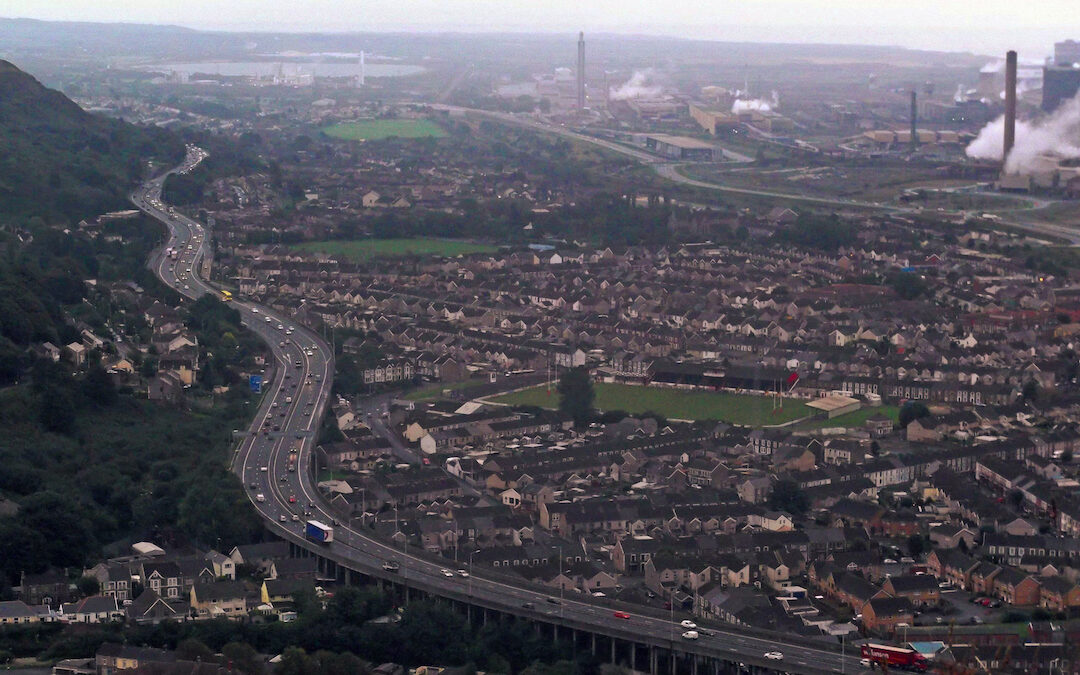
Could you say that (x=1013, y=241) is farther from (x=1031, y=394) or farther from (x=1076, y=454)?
(x=1076, y=454)

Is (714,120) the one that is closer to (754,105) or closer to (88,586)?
(754,105)

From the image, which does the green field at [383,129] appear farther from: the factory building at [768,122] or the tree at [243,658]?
the tree at [243,658]

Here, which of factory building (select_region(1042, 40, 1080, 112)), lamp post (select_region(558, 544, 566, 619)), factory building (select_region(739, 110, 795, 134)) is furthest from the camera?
factory building (select_region(739, 110, 795, 134))

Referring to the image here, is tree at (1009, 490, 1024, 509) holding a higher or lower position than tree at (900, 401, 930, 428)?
lower

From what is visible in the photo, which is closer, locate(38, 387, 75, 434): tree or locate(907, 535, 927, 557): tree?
locate(907, 535, 927, 557): tree

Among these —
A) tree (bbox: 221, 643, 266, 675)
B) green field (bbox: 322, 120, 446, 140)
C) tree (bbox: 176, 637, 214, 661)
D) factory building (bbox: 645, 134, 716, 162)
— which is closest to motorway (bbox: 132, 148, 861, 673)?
tree (bbox: 221, 643, 266, 675)

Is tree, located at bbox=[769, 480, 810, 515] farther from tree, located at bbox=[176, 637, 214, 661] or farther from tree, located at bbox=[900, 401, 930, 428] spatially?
tree, located at bbox=[176, 637, 214, 661]

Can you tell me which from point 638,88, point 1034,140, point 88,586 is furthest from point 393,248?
point 638,88
